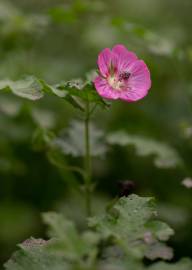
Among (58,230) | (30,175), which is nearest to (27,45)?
(30,175)

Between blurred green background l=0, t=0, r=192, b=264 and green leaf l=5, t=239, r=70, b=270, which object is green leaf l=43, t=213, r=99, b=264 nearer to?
green leaf l=5, t=239, r=70, b=270

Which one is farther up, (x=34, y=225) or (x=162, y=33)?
(x=162, y=33)

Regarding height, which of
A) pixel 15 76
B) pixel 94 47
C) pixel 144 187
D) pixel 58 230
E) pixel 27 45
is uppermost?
pixel 94 47

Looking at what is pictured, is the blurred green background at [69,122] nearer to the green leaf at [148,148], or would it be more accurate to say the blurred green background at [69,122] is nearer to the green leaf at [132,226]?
the green leaf at [148,148]

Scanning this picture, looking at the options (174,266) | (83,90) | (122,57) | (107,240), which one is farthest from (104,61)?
(174,266)

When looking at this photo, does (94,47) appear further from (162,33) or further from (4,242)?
(4,242)

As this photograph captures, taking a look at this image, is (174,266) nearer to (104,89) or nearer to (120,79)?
(104,89)

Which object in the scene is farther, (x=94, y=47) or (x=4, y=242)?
(x=94, y=47)
